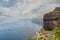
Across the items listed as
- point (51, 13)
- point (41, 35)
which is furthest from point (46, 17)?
point (41, 35)

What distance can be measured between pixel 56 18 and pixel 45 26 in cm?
443

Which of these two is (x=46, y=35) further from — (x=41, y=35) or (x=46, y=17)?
(x=46, y=17)

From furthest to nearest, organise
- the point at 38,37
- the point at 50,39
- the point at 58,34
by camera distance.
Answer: the point at 38,37 < the point at 50,39 < the point at 58,34

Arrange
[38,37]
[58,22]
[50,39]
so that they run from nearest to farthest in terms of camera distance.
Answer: [50,39]
[38,37]
[58,22]

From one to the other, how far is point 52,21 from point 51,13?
7.45 ft

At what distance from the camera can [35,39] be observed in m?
42.6

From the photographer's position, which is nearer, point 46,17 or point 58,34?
point 58,34

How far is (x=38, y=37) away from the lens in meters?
41.6

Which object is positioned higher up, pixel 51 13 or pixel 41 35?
pixel 51 13

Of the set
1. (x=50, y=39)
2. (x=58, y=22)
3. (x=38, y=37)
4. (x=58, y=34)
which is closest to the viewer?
(x=58, y=34)

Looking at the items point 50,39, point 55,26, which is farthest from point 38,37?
point 55,26

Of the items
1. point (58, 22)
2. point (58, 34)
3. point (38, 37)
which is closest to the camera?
point (58, 34)

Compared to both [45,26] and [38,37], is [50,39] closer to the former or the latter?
[38,37]

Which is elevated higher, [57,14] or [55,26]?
[57,14]
